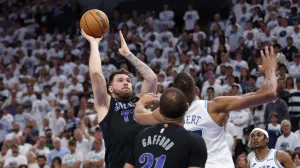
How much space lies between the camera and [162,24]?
21.8 meters

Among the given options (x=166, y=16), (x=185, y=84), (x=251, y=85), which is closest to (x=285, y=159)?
(x=185, y=84)

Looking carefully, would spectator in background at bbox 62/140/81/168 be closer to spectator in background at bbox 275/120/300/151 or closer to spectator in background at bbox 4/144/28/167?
spectator in background at bbox 4/144/28/167

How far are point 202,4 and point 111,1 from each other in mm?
3839

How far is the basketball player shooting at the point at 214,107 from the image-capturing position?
221 inches

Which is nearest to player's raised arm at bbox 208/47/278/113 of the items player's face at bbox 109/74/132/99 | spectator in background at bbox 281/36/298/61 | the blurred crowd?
player's face at bbox 109/74/132/99

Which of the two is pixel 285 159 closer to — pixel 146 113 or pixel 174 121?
pixel 146 113

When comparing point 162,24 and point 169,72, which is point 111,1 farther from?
point 169,72

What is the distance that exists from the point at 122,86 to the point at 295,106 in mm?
8433

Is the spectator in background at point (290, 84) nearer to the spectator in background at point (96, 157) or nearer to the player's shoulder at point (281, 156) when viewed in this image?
the spectator in background at point (96, 157)

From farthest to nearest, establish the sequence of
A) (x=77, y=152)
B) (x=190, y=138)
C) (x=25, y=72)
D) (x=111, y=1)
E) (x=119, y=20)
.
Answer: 1. (x=111, y=1)
2. (x=119, y=20)
3. (x=25, y=72)
4. (x=77, y=152)
5. (x=190, y=138)

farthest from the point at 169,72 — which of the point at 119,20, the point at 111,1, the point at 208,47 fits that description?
the point at 111,1

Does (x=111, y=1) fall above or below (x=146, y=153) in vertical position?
above

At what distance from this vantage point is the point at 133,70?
1905 cm

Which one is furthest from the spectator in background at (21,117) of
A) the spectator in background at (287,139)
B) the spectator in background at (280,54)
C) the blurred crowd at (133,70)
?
the spectator in background at (287,139)
